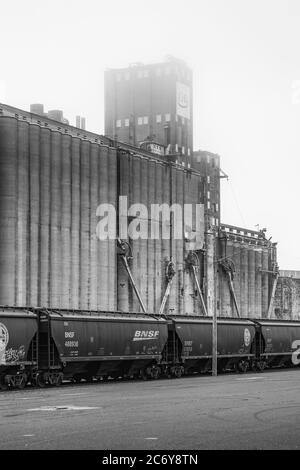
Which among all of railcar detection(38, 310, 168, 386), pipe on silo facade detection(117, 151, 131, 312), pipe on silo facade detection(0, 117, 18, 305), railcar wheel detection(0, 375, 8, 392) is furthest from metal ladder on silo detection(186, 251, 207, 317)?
railcar wheel detection(0, 375, 8, 392)

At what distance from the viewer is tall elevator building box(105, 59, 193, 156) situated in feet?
522

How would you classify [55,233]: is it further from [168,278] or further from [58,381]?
[58,381]

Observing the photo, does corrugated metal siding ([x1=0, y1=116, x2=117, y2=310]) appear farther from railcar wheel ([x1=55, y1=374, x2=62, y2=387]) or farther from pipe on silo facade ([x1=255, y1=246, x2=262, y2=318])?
pipe on silo facade ([x1=255, y1=246, x2=262, y2=318])

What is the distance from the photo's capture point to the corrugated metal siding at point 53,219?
2901 inches

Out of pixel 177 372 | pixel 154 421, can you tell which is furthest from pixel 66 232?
pixel 154 421

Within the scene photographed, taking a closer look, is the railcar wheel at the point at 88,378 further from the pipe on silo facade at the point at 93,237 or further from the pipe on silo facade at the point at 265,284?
the pipe on silo facade at the point at 265,284

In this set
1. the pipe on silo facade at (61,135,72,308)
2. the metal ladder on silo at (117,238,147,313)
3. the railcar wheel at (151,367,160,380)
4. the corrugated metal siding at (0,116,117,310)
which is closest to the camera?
the railcar wheel at (151,367,160,380)

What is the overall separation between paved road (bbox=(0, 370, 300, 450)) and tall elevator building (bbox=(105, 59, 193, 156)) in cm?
12991

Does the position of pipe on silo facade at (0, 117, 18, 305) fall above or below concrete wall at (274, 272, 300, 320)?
Answer: above

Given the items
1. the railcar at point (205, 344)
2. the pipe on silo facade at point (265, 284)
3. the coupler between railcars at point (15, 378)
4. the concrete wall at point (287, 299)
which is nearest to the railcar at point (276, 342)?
the railcar at point (205, 344)

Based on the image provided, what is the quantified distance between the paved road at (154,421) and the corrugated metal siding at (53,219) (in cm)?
4341

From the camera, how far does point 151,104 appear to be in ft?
527

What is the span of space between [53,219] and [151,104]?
85524mm
